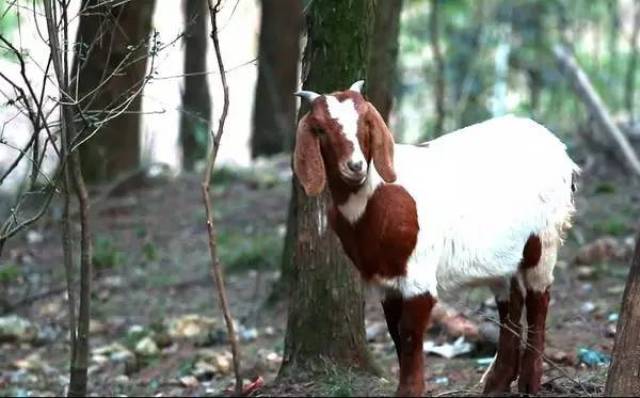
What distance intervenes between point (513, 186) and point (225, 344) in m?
4.59

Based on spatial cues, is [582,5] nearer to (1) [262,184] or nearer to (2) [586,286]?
(1) [262,184]

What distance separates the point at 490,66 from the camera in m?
20.2

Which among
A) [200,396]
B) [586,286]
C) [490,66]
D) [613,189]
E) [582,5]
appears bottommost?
[200,396]

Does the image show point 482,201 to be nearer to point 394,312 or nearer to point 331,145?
point 394,312

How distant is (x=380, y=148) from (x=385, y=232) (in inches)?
17.5

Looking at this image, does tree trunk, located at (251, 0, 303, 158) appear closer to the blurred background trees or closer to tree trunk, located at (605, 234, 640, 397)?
the blurred background trees

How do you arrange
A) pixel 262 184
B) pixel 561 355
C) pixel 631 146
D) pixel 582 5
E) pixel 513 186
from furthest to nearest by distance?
pixel 582 5 < pixel 262 184 < pixel 631 146 < pixel 561 355 < pixel 513 186

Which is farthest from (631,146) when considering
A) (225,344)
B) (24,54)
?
(24,54)

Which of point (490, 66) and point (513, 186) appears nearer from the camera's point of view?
point (513, 186)

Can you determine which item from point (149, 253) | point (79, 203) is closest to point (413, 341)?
point (79, 203)

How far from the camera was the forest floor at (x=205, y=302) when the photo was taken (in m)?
8.65

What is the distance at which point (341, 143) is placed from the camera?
5.32 m

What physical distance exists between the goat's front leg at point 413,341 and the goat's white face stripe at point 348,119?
842mm

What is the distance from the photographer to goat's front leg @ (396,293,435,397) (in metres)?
5.71
